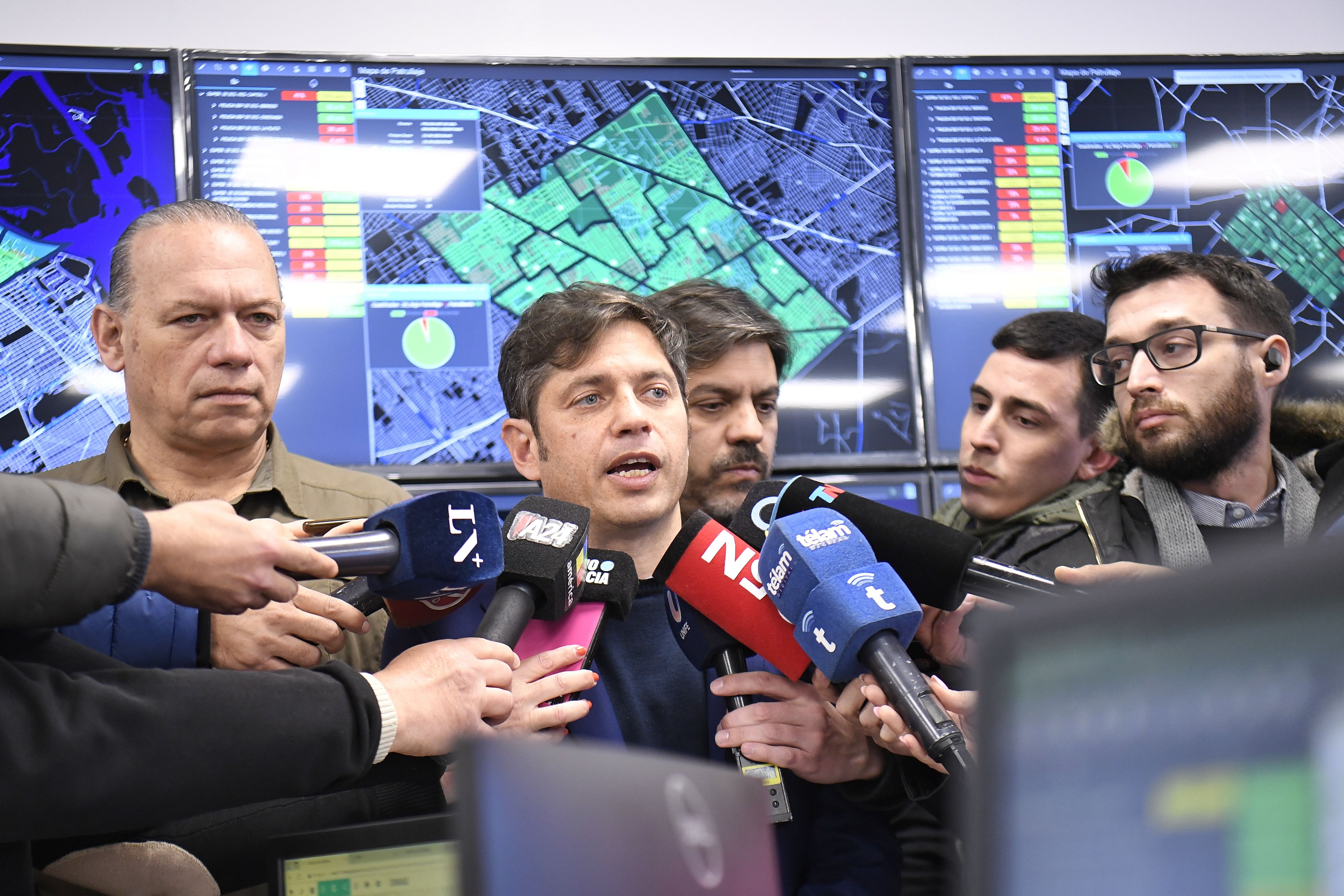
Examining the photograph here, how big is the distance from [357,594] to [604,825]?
935 mm

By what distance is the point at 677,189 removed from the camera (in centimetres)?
307

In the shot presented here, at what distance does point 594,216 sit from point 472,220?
1.02ft

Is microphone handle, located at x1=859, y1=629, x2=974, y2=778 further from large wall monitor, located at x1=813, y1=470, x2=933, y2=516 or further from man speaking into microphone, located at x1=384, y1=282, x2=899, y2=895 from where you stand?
large wall monitor, located at x1=813, y1=470, x2=933, y2=516

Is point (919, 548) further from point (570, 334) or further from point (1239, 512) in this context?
point (1239, 512)

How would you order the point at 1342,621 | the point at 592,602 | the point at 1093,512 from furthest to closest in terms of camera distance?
the point at 1093,512 → the point at 592,602 → the point at 1342,621

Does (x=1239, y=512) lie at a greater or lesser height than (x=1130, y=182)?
lesser

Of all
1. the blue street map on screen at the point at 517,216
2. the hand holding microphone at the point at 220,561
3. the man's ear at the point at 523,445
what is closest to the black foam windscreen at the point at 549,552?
the hand holding microphone at the point at 220,561

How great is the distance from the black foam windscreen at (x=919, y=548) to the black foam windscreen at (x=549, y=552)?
297mm

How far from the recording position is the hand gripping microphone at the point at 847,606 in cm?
123

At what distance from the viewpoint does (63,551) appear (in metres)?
1.09

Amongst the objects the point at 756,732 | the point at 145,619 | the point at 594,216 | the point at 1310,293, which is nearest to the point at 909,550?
the point at 756,732

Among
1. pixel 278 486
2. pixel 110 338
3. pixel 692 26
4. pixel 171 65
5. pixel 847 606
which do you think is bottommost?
pixel 847 606

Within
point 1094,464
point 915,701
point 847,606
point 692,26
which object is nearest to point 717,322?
point 1094,464

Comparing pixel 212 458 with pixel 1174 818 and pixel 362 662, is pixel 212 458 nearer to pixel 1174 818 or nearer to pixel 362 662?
pixel 362 662
